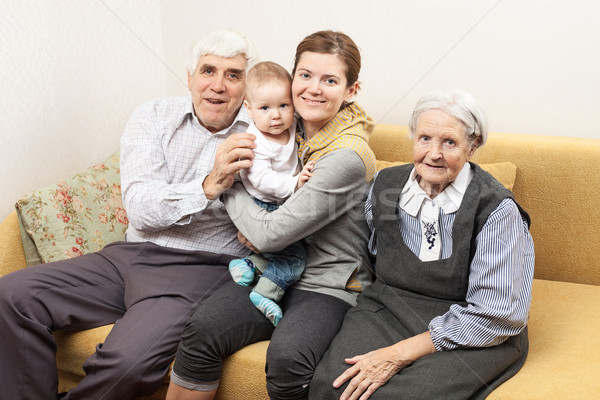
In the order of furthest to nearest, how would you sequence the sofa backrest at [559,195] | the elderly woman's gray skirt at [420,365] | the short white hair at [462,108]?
the sofa backrest at [559,195], the short white hair at [462,108], the elderly woman's gray skirt at [420,365]

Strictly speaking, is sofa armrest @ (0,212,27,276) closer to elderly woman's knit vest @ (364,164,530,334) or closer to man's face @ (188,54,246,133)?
man's face @ (188,54,246,133)

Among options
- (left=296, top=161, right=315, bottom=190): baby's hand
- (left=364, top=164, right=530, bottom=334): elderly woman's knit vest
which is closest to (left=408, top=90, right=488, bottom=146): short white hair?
(left=364, top=164, right=530, bottom=334): elderly woman's knit vest

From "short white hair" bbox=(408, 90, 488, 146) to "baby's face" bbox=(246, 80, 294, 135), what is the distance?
1.43ft

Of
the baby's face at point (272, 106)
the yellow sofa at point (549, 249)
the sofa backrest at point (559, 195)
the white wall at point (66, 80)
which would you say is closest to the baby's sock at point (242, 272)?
the yellow sofa at point (549, 249)

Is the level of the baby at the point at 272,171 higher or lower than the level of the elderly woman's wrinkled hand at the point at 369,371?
higher

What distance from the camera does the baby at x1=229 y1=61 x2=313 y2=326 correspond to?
1752 mm

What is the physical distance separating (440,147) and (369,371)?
25.2 inches

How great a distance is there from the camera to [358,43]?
2471 mm

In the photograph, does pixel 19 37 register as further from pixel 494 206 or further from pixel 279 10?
pixel 494 206

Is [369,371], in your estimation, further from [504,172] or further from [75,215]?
[75,215]

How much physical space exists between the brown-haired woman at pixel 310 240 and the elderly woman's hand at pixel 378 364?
125mm

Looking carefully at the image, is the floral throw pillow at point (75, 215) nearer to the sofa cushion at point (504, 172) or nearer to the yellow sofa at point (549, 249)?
the yellow sofa at point (549, 249)

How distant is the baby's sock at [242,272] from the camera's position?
6.03ft

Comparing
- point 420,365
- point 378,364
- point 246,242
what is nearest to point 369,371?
point 378,364
